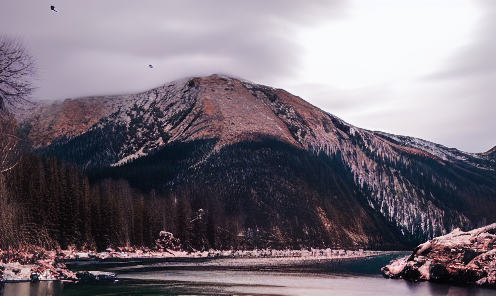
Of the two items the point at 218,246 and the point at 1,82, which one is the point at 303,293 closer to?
the point at 1,82

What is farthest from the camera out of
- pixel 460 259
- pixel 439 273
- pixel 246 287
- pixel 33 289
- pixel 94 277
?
pixel 94 277

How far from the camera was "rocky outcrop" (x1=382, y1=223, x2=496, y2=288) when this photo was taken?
212ft

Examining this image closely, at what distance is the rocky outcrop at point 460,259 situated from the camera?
212 ft

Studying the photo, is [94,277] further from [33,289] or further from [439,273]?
[439,273]

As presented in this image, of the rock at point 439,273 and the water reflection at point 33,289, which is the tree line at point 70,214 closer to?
the water reflection at point 33,289

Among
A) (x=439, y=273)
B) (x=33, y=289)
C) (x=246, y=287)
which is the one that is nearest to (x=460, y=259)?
(x=439, y=273)

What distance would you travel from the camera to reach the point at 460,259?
68.5 meters

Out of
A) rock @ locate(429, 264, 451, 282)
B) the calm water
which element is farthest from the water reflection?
rock @ locate(429, 264, 451, 282)

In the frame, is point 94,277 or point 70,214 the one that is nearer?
point 94,277

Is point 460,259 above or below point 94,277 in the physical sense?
above

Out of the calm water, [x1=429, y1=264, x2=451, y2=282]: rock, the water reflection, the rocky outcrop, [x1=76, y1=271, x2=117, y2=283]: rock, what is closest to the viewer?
the water reflection

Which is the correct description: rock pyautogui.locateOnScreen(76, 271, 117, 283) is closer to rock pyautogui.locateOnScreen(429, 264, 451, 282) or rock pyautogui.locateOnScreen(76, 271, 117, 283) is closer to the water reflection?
the water reflection

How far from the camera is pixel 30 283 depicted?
63406mm

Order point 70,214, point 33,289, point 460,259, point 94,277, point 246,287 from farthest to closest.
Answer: point 70,214 → point 94,277 → point 246,287 → point 460,259 → point 33,289
